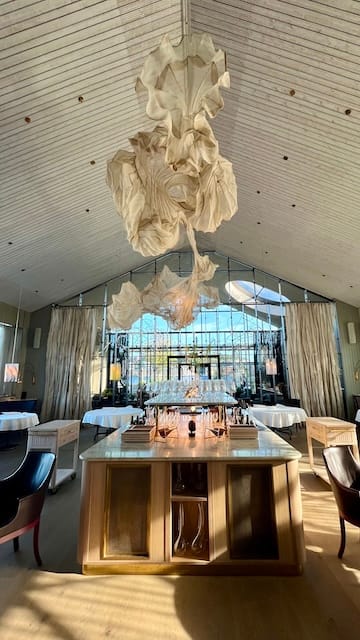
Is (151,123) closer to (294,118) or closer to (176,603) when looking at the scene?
(294,118)

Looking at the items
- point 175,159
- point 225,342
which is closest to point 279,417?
point 225,342

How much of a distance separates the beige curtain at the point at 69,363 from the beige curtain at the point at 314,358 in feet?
22.1

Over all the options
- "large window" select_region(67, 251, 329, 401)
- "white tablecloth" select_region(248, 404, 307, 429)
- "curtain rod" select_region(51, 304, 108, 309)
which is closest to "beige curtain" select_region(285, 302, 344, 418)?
"large window" select_region(67, 251, 329, 401)

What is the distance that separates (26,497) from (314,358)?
9079mm

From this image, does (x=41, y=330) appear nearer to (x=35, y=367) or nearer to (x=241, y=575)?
(x=35, y=367)

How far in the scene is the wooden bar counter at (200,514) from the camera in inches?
94.6

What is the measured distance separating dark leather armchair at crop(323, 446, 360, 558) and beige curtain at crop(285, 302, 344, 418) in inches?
263

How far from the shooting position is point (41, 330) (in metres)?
10.3

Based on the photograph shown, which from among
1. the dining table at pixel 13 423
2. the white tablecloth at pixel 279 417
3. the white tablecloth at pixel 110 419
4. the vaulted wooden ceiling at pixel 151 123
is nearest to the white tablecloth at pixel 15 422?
the dining table at pixel 13 423

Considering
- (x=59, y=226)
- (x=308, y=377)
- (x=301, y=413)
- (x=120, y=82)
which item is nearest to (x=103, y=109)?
(x=120, y=82)

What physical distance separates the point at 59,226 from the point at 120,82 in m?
3.27

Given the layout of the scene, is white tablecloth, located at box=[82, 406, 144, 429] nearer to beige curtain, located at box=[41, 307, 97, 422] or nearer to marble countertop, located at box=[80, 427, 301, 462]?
marble countertop, located at box=[80, 427, 301, 462]

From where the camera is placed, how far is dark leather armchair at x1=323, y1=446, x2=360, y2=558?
8.14 ft

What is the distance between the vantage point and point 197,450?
2.69 m
